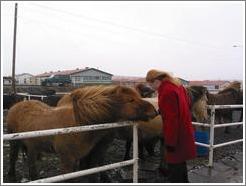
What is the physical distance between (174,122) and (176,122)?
0.02 m

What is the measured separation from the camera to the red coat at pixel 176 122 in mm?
3482

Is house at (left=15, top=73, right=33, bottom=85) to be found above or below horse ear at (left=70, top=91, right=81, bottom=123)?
above

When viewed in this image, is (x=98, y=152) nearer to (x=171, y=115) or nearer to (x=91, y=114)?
(x=91, y=114)

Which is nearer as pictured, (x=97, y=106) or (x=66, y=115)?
(x=97, y=106)

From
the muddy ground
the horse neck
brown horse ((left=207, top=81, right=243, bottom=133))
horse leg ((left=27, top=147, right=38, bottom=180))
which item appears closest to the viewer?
the horse neck

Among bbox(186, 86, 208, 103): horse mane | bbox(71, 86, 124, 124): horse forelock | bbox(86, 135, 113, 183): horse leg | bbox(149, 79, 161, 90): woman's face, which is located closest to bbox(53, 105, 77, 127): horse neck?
bbox(71, 86, 124, 124): horse forelock

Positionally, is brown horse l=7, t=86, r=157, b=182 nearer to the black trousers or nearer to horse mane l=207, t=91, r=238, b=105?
the black trousers

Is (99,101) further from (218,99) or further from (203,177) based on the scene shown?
(218,99)

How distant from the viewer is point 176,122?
11.4ft

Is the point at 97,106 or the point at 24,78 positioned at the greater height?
the point at 24,78

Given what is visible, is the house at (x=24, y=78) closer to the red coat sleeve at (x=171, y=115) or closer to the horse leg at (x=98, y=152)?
the horse leg at (x=98, y=152)

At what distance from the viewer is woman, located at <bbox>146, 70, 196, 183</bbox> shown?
11.4ft

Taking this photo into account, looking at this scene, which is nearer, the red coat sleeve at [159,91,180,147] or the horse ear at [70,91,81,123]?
the red coat sleeve at [159,91,180,147]

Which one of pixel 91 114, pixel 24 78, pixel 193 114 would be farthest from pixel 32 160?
pixel 24 78
